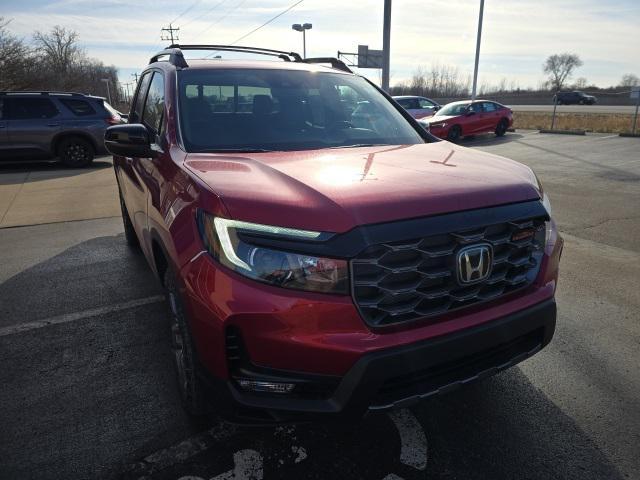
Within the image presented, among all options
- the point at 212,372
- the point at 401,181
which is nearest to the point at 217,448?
the point at 212,372

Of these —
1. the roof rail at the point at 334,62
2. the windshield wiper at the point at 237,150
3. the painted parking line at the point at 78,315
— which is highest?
the roof rail at the point at 334,62

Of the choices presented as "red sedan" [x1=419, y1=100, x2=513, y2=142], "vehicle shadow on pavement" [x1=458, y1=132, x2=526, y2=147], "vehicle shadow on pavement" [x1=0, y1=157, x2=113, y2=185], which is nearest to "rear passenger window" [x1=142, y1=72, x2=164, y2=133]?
"vehicle shadow on pavement" [x1=0, y1=157, x2=113, y2=185]

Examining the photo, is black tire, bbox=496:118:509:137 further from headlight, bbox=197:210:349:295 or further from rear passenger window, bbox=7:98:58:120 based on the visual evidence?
headlight, bbox=197:210:349:295

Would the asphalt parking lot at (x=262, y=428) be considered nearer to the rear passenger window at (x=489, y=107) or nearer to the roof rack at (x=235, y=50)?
the roof rack at (x=235, y=50)

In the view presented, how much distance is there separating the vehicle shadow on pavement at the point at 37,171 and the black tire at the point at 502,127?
15.0 m

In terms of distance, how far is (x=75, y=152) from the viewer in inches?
→ 471

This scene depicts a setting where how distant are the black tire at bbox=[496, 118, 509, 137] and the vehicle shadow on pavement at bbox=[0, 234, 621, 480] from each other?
18449mm

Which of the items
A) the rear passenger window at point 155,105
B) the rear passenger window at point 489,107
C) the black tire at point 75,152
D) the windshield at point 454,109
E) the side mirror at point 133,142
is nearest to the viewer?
the side mirror at point 133,142

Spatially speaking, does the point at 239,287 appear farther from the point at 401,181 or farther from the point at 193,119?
the point at 193,119

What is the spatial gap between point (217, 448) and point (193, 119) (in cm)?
184

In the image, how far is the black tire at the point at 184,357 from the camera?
2.10 metres

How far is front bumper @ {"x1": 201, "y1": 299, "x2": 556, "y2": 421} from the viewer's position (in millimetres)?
1746

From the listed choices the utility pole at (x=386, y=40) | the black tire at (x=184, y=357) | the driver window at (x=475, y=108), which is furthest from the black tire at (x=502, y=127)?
the black tire at (x=184, y=357)

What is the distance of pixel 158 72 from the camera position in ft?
11.6
